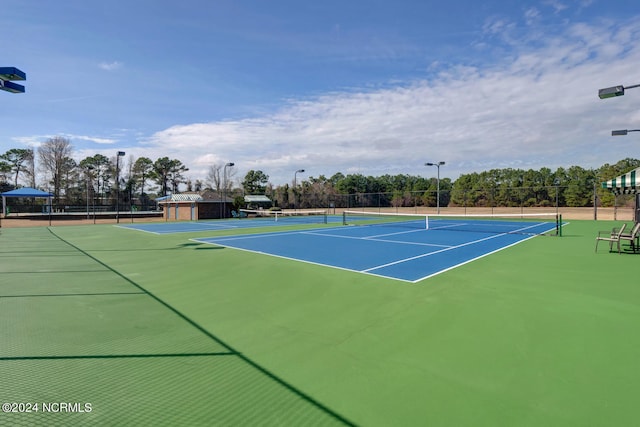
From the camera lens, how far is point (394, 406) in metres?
3.13

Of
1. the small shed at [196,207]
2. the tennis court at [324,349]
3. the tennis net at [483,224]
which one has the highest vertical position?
the small shed at [196,207]

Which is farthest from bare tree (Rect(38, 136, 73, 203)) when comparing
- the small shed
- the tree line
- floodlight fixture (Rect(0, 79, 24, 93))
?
floodlight fixture (Rect(0, 79, 24, 93))

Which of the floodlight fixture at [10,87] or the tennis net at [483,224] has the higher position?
the floodlight fixture at [10,87]

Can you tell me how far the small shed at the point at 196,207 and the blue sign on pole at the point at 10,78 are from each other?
27.1 meters

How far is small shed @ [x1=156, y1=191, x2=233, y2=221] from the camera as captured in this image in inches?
1407

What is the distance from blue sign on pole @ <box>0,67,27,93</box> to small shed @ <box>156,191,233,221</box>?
27127mm

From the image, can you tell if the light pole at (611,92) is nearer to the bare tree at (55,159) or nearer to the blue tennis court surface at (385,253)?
the blue tennis court surface at (385,253)

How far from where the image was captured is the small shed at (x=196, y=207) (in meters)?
35.8

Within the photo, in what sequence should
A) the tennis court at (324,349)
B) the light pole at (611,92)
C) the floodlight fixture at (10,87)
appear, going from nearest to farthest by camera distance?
the tennis court at (324,349) → the floodlight fixture at (10,87) → the light pole at (611,92)

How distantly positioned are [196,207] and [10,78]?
28125 millimetres

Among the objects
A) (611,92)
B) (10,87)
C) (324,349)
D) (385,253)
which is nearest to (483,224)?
(385,253)

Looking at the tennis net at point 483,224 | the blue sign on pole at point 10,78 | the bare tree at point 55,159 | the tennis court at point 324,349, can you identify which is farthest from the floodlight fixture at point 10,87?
the bare tree at point 55,159

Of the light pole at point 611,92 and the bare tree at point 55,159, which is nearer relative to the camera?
the light pole at point 611,92

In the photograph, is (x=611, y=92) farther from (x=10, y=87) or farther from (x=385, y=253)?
(x=10, y=87)
